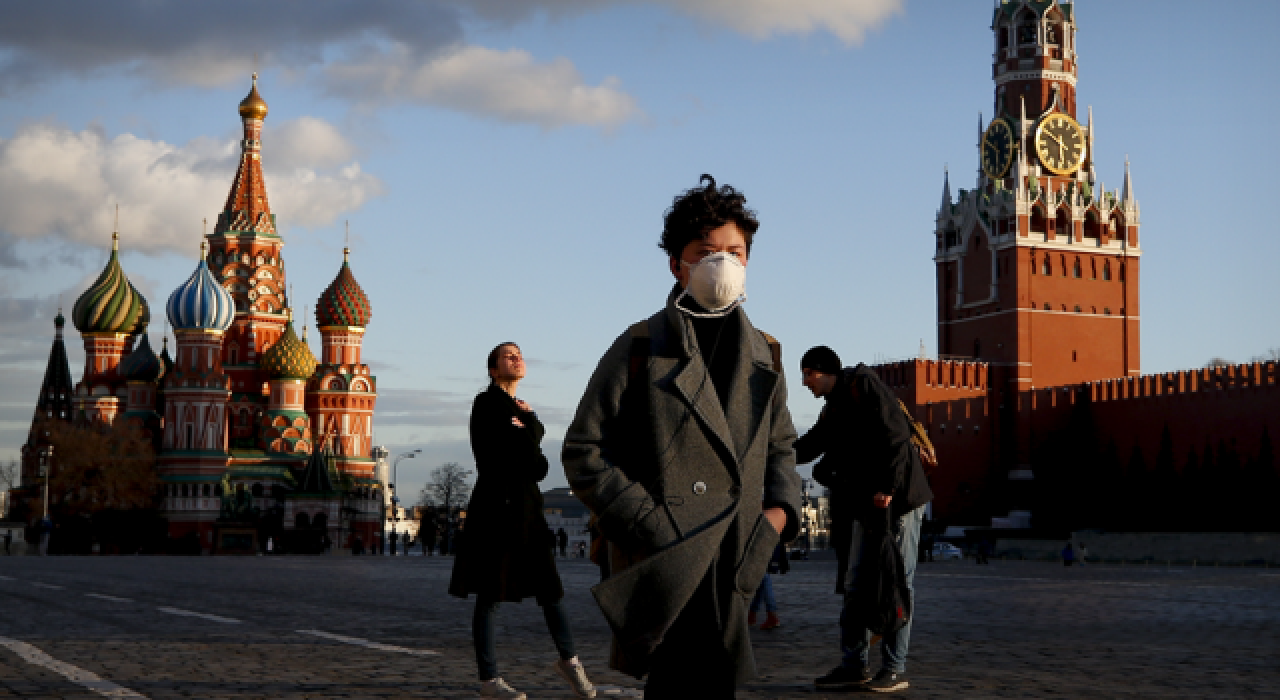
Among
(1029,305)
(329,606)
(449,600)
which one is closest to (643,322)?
(329,606)

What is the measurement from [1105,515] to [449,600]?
166 ft

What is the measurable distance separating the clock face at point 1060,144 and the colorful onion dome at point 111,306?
4459 cm

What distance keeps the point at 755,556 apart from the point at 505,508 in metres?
2.67

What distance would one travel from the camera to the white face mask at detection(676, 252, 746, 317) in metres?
4.09

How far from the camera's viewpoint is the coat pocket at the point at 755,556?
13.1ft

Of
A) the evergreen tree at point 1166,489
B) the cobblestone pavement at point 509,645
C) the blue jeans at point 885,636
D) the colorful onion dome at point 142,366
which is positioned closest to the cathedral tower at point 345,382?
the colorful onion dome at point 142,366

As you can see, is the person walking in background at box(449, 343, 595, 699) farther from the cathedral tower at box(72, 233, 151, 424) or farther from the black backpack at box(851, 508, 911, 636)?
the cathedral tower at box(72, 233, 151, 424)

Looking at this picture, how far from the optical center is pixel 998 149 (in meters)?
74.8

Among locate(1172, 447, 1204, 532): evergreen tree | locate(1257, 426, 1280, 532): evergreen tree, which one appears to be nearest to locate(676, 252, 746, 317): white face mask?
locate(1257, 426, 1280, 532): evergreen tree

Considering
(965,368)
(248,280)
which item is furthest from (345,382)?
(965,368)

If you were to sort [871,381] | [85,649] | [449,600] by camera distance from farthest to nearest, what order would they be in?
[449,600] < [85,649] < [871,381]

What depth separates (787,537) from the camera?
4211 mm

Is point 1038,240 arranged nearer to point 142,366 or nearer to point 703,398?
point 142,366

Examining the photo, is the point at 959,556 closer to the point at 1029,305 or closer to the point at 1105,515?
the point at 1105,515
